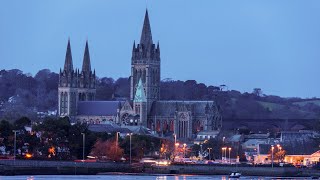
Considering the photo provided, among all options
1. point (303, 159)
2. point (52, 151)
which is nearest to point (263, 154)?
point (303, 159)

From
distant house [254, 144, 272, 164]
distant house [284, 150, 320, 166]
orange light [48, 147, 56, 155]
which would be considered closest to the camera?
orange light [48, 147, 56, 155]

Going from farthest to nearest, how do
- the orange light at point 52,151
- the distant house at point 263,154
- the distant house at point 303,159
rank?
the distant house at point 263,154, the distant house at point 303,159, the orange light at point 52,151

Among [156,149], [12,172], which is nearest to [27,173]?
[12,172]

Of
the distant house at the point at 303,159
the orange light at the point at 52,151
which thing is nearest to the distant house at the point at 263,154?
the distant house at the point at 303,159

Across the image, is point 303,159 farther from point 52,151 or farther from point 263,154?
point 52,151

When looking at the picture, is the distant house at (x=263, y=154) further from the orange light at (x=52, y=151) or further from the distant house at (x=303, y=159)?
the orange light at (x=52, y=151)

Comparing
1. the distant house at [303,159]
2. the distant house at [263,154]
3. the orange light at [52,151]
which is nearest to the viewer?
the orange light at [52,151]

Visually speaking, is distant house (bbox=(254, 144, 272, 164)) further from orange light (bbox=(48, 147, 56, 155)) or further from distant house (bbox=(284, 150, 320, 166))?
orange light (bbox=(48, 147, 56, 155))

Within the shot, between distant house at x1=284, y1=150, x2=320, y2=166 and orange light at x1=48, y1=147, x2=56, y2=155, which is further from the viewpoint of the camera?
distant house at x1=284, y1=150, x2=320, y2=166

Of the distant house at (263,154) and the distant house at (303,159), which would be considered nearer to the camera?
the distant house at (303,159)

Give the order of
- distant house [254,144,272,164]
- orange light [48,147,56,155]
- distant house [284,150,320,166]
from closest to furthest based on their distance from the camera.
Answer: orange light [48,147,56,155] < distant house [284,150,320,166] < distant house [254,144,272,164]

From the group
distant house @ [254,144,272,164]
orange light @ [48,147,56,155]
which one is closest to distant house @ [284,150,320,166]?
distant house @ [254,144,272,164]

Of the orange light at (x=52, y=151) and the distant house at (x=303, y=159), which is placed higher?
the orange light at (x=52, y=151)

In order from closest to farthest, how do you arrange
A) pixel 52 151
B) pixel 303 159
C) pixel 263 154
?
pixel 52 151
pixel 303 159
pixel 263 154
